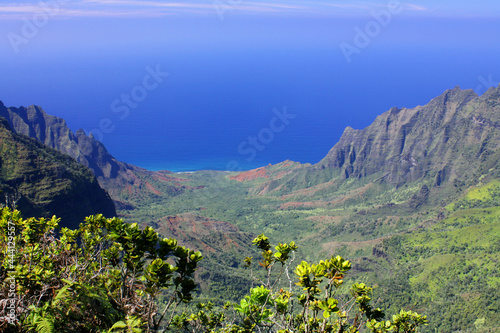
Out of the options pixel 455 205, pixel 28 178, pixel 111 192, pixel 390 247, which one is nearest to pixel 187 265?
pixel 28 178

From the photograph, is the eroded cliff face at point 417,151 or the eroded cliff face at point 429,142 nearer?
the eroded cliff face at point 417,151

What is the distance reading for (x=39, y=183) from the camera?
5797 centimetres

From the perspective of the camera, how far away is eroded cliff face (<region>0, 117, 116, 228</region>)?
54406 millimetres

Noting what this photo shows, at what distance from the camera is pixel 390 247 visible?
7275 centimetres

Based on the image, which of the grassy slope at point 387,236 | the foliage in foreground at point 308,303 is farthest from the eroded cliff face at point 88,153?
the foliage in foreground at point 308,303

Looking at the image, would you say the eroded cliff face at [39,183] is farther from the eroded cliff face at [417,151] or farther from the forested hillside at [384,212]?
the eroded cliff face at [417,151]

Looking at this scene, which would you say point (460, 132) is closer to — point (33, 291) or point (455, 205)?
point (455, 205)

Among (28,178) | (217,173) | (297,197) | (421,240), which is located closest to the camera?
(28,178)

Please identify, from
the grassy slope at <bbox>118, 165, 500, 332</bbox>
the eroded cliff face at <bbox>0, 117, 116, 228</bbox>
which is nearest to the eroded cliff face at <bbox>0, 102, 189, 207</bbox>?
the grassy slope at <bbox>118, 165, 500, 332</bbox>

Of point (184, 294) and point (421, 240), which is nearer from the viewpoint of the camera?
point (184, 294)

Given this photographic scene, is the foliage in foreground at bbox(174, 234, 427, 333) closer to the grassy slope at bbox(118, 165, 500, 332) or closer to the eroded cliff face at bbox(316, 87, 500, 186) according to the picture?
the grassy slope at bbox(118, 165, 500, 332)

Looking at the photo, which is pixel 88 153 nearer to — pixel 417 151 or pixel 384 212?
pixel 384 212

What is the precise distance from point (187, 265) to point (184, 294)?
0.61 m

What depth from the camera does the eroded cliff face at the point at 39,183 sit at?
54.4 meters
